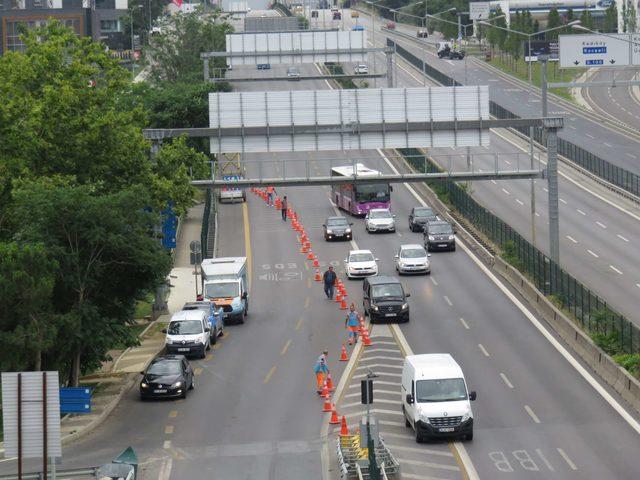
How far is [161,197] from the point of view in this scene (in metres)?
51.5

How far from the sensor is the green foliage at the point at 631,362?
41.8 m

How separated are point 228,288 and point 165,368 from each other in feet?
47.2

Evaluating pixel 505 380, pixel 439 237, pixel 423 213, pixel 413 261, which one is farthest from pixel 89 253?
pixel 423 213

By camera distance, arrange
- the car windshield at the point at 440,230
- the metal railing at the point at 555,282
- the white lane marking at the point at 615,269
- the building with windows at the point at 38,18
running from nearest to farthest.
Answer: the metal railing at the point at 555,282 → the white lane marking at the point at 615,269 → the car windshield at the point at 440,230 → the building with windows at the point at 38,18

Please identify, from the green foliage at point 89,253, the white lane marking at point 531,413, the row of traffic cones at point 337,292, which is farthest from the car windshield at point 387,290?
the white lane marking at point 531,413

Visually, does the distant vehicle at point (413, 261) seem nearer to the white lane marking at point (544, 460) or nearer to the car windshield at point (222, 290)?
the car windshield at point (222, 290)

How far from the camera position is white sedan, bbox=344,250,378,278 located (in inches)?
2630

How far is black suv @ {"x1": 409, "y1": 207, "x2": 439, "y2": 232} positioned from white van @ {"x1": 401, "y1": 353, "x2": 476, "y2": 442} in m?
41.5

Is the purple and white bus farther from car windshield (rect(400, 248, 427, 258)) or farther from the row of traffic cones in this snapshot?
car windshield (rect(400, 248, 427, 258))

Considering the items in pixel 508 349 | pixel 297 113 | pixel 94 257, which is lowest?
pixel 508 349

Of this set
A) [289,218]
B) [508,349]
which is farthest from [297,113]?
[289,218]

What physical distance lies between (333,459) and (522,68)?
441 feet

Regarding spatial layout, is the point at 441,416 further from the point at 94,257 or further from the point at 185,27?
the point at 185,27

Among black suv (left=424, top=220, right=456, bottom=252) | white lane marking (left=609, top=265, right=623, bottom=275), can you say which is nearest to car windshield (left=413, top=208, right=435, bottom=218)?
black suv (left=424, top=220, right=456, bottom=252)
